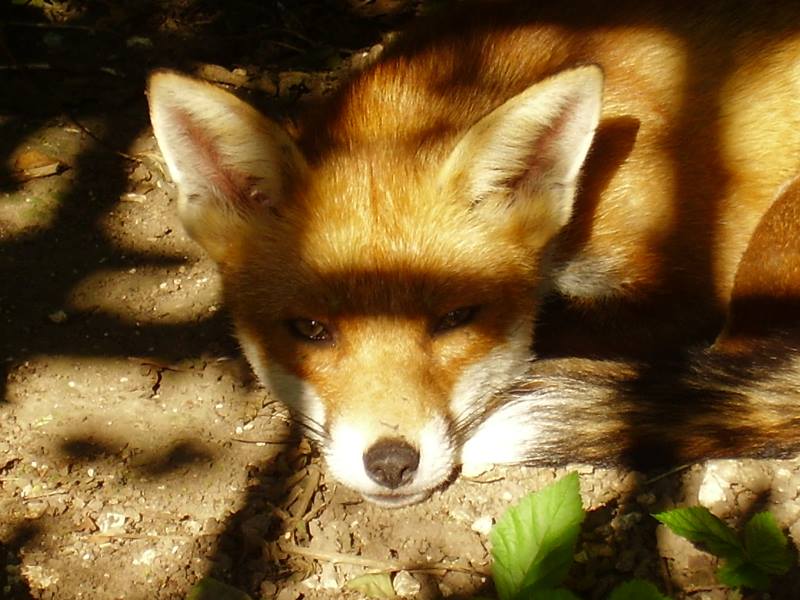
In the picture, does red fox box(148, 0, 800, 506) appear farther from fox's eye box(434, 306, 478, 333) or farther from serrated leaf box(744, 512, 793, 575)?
serrated leaf box(744, 512, 793, 575)

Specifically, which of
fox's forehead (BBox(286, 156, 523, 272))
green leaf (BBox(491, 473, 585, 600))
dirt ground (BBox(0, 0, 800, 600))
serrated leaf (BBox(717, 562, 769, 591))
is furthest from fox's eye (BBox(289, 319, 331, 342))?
serrated leaf (BBox(717, 562, 769, 591))

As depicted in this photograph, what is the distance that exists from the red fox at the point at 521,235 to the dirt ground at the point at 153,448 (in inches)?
9.2

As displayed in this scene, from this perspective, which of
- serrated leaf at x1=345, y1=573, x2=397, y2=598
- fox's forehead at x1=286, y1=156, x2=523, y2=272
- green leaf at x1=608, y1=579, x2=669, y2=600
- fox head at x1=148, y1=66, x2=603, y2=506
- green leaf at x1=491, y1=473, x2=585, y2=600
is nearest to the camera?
green leaf at x1=608, y1=579, x2=669, y2=600

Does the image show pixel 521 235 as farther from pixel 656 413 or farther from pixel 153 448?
pixel 153 448

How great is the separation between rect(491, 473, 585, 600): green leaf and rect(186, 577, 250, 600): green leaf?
784mm

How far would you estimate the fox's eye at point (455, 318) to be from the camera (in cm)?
291

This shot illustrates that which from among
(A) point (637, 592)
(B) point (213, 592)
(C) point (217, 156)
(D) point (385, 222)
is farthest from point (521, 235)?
(B) point (213, 592)

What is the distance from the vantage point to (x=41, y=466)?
11.0 feet

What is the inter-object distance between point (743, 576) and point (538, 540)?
0.57 m

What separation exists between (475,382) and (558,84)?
944 mm

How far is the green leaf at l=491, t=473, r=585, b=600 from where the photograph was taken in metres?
2.62

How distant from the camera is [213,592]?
2918mm

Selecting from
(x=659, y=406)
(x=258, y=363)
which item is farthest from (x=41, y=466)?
(x=659, y=406)

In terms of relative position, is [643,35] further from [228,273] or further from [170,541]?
[170,541]
